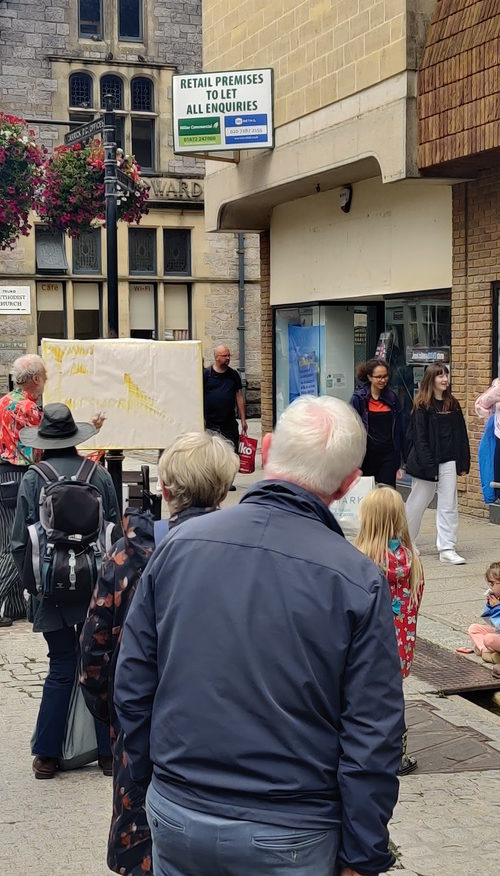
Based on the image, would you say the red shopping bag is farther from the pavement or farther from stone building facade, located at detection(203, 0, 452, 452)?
the pavement

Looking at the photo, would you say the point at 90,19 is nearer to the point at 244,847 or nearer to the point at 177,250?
the point at 177,250

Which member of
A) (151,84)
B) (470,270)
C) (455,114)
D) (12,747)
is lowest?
(12,747)

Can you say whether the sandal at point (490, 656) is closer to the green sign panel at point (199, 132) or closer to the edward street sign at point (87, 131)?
the edward street sign at point (87, 131)

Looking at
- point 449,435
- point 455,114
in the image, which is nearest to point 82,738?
point 449,435

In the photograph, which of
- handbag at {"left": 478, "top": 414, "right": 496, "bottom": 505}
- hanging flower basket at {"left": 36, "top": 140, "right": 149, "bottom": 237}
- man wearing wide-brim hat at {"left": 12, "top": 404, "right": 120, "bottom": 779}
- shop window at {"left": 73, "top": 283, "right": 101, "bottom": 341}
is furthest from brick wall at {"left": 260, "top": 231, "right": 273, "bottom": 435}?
shop window at {"left": 73, "top": 283, "right": 101, "bottom": 341}

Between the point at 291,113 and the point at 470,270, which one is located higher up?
the point at 291,113

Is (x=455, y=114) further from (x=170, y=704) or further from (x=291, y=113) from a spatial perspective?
(x=170, y=704)

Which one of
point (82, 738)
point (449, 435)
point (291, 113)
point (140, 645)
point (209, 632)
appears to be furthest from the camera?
point (291, 113)

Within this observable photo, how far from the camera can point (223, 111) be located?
15008mm

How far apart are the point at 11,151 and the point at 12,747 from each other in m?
11.8

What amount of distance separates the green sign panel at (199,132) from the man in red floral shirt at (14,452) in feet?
25.2

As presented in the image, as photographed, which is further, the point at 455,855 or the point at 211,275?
the point at 211,275

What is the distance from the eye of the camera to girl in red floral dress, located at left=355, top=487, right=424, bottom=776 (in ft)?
17.6

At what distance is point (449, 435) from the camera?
33.0ft
